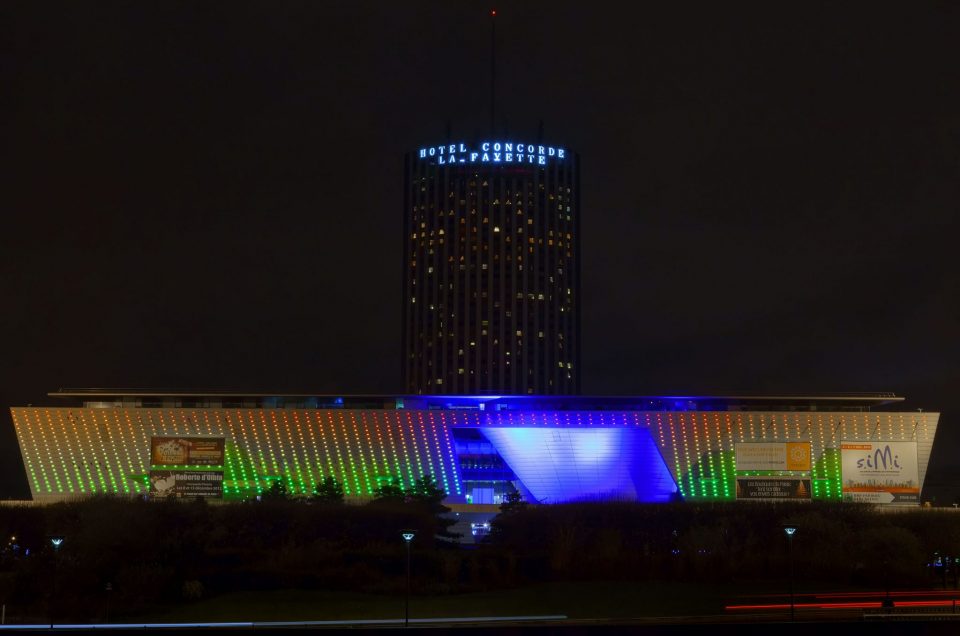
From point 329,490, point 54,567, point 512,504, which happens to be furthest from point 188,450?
point 54,567

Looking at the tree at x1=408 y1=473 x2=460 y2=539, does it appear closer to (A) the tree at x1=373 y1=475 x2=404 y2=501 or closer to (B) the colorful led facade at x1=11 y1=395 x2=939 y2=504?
(A) the tree at x1=373 y1=475 x2=404 y2=501

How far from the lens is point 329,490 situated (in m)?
122

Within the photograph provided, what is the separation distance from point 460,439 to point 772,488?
35.4 m

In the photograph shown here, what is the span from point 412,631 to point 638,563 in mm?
30978

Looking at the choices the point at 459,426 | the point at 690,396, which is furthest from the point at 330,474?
the point at 690,396

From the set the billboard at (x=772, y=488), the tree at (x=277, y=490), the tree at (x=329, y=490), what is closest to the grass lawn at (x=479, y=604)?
the tree at (x=329, y=490)

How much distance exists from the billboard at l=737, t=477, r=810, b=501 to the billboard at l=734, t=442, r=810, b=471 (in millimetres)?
1322

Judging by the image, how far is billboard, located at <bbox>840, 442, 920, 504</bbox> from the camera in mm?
121188

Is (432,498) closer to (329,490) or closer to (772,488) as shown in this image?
(329,490)

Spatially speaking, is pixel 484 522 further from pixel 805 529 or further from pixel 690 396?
pixel 805 529

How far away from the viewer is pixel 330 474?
130375 millimetres

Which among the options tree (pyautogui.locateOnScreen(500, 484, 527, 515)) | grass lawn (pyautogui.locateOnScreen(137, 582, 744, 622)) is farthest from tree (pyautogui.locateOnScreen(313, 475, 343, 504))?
grass lawn (pyautogui.locateOnScreen(137, 582, 744, 622))

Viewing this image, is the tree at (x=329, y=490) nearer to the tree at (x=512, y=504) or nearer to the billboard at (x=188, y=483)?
the billboard at (x=188, y=483)

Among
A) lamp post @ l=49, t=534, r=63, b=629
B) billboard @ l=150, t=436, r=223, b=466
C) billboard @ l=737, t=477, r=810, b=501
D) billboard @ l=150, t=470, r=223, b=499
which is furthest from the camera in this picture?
billboard @ l=150, t=436, r=223, b=466
